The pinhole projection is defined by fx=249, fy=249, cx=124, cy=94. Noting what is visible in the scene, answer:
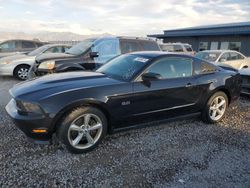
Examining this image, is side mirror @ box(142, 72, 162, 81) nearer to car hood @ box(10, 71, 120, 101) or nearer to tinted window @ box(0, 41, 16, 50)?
car hood @ box(10, 71, 120, 101)

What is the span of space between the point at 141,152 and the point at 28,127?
175cm

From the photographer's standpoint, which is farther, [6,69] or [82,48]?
[6,69]

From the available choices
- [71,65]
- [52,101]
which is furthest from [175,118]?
[71,65]

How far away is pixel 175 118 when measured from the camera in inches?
188

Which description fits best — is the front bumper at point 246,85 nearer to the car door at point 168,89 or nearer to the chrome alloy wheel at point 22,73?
the car door at point 168,89

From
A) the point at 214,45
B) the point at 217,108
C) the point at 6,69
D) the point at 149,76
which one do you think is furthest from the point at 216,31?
the point at 149,76

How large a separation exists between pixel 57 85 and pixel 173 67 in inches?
86.6

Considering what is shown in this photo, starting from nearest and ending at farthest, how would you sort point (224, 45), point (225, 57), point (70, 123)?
point (70, 123) < point (225, 57) < point (224, 45)

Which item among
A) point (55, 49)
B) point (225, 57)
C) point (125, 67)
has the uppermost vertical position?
point (55, 49)

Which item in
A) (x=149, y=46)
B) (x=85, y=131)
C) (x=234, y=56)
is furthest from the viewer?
(x=234, y=56)

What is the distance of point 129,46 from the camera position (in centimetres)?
841

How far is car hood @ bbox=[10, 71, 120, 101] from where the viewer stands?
3674 millimetres

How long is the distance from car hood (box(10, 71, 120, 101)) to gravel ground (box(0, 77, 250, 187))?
0.90m

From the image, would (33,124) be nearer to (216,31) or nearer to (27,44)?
(27,44)
